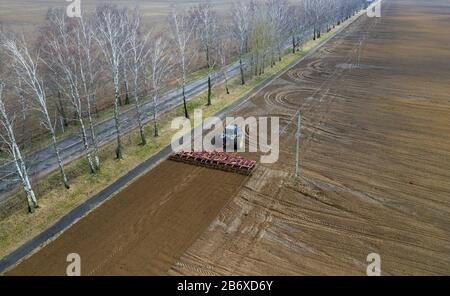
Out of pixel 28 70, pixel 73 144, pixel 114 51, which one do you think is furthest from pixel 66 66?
pixel 73 144

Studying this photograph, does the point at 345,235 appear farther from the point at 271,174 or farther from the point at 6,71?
the point at 6,71

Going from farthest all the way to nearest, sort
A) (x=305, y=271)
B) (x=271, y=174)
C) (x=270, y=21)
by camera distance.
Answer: (x=270, y=21) → (x=271, y=174) → (x=305, y=271)

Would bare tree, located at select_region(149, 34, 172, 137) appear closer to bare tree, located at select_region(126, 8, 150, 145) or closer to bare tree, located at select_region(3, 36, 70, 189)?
bare tree, located at select_region(126, 8, 150, 145)

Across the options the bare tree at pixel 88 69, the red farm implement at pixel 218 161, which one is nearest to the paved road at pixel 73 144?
the bare tree at pixel 88 69

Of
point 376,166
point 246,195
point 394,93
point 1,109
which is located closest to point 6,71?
point 1,109

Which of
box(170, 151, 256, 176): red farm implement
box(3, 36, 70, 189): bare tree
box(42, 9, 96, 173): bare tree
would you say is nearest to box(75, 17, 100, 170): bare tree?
box(42, 9, 96, 173): bare tree

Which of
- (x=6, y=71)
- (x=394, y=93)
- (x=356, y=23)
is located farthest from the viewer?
(x=356, y=23)
